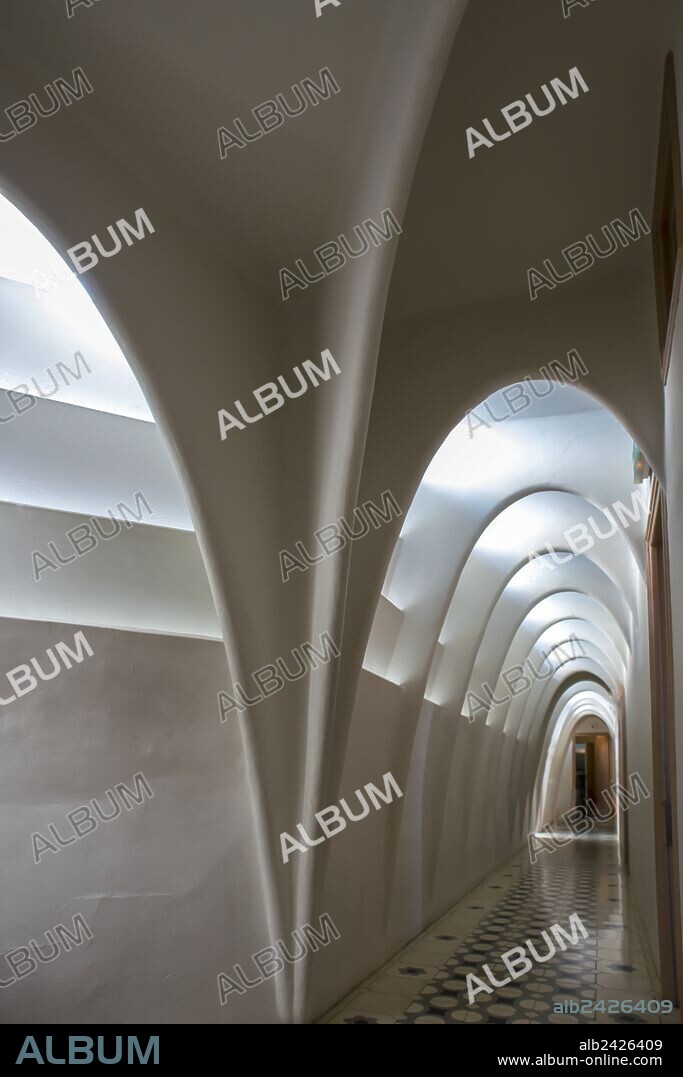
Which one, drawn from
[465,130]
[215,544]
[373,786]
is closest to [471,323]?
[465,130]

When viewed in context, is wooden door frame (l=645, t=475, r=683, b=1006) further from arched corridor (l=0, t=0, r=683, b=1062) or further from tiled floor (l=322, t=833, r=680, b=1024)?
tiled floor (l=322, t=833, r=680, b=1024)

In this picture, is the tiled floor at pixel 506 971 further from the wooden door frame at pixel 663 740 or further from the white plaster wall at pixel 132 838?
the white plaster wall at pixel 132 838

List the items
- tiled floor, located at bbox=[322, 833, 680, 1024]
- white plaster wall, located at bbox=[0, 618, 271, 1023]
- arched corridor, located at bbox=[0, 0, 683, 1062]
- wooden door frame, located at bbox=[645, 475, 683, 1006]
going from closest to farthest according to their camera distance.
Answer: arched corridor, located at bbox=[0, 0, 683, 1062] → white plaster wall, located at bbox=[0, 618, 271, 1023] → tiled floor, located at bbox=[322, 833, 680, 1024] → wooden door frame, located at bbox=[645, 475, 683, 1006]

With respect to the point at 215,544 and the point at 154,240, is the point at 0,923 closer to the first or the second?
the point at 215,544

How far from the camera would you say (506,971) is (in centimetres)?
733

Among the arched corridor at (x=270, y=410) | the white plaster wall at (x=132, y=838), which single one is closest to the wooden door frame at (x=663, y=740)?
the arched corridor at (x=270, y=410)

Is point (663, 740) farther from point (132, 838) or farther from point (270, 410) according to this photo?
point (132, 838)

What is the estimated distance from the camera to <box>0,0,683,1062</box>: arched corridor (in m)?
4.11

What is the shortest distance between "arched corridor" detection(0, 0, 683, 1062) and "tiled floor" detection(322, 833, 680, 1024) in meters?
0.07

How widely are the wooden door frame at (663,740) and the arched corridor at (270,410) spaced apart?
0.04 m

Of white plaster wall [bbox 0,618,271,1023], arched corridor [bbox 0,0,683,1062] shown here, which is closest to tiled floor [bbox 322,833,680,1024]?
arched corridor [bbox 0,0,683,1062]

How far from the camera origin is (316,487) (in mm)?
5348

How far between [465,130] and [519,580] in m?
10.8
